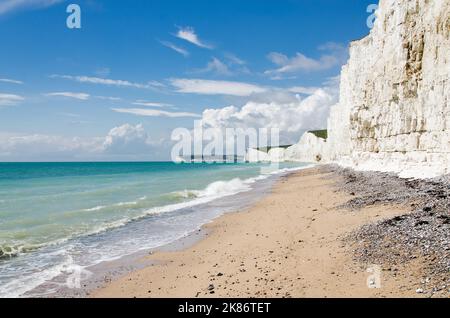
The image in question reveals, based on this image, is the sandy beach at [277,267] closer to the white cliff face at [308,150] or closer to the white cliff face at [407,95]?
the white cliff face at [407,95]

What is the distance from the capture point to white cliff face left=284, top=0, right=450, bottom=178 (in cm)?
2056

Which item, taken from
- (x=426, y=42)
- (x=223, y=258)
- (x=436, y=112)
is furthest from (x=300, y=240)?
(x=426, y=42)

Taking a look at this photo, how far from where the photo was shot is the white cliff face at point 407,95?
810 inches

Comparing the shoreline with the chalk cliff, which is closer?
the shoreline

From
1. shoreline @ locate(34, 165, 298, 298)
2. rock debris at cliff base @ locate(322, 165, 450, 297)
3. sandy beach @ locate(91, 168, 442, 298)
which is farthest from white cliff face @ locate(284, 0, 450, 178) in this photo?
shoreline @ locate(34, 165, 298, 298)

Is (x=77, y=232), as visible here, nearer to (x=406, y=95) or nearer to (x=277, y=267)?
(x=277, y=267)

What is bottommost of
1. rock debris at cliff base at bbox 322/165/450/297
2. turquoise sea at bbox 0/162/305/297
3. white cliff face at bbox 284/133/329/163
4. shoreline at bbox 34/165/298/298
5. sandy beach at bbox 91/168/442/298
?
turquoise sea at bbox 0/162/305/297

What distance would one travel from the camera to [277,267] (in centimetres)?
885

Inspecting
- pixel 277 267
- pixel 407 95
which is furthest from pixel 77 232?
pixel 407 95

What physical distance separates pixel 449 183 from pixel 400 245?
31.2 feet

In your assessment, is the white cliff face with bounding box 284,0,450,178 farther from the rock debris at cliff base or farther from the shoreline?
the shoreline

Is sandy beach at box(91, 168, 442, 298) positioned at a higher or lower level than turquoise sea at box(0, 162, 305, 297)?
higher

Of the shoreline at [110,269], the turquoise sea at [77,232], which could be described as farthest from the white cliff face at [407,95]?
the shoreline at [110,269]
